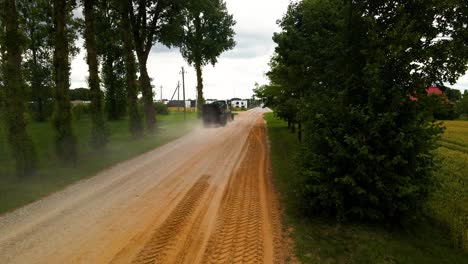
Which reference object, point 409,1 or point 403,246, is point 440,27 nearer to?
point 409,1

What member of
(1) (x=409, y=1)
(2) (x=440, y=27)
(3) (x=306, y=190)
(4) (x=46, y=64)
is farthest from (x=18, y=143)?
(4) (x=46, y=64)

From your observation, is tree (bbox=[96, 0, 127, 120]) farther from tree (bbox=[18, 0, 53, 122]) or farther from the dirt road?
the dirt road

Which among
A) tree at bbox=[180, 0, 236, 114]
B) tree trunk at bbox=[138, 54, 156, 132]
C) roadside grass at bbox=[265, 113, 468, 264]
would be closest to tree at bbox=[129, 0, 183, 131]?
tree trunk at bbox=[138, 54, 156, 132]

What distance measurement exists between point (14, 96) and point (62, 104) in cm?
242

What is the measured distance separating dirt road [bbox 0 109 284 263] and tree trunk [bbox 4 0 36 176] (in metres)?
2.42

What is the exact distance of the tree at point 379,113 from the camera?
6500 mm

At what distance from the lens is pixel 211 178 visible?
1055 cm

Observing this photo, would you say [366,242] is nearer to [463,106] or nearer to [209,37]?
[209,37]

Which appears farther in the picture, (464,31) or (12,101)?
(12,101)

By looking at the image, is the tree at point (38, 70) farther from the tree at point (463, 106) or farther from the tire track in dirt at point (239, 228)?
the tree at point (463, 106)

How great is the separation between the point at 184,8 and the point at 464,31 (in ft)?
64.9

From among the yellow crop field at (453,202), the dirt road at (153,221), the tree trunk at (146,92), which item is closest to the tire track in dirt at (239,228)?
the dirt road at (153,221)

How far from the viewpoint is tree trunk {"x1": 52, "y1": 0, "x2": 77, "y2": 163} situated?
41.7 feet

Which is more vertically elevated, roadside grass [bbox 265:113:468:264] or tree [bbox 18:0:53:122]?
tree [bbox 18:0:53:122]
